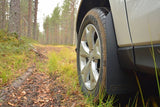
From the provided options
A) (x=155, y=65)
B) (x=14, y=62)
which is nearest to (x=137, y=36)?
(x=155, y=65)

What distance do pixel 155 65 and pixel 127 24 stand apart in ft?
1.31

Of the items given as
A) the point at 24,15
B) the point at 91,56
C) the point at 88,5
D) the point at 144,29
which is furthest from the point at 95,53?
the point at 24,15

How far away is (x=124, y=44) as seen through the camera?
3.56ft

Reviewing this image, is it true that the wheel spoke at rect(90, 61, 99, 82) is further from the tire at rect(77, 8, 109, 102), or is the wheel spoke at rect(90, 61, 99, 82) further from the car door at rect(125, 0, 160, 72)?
the car door at rect(125, 0, 160, 72)

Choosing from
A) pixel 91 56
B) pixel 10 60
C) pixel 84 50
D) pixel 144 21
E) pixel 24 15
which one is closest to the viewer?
pixel 144 21

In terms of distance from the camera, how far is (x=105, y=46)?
124cm

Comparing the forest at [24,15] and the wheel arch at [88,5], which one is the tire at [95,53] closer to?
the wheel arch at [88,5]

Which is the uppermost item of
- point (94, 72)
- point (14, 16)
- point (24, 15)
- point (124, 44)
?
point (24, 15)

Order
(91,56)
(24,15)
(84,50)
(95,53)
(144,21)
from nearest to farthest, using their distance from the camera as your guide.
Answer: (144,21), (95,53), (91,56), (84,50), (24,15)

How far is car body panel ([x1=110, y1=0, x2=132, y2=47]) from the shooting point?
103cm

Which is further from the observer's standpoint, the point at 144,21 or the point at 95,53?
the point at 95,53

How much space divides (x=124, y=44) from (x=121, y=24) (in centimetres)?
18

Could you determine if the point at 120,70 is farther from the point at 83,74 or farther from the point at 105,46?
the point at 83,74

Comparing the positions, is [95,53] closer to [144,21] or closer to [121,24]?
[121,24]
